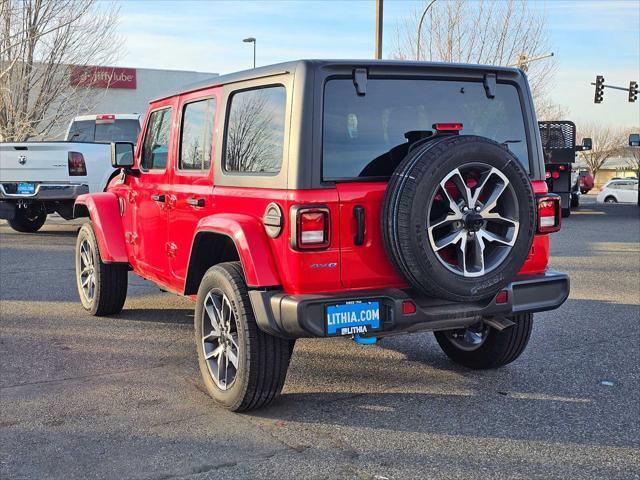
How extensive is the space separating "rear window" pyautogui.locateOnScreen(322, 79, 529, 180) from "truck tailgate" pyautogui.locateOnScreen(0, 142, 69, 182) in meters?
8.21

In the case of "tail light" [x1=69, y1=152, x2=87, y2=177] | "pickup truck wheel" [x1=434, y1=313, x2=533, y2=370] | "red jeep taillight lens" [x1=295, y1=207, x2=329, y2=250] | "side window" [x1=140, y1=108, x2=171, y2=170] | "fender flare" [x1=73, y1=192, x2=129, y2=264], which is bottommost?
"pickup truck wheel" [x1=434, y1=313, x2=533, y2=370]

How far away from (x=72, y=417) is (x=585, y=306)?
5.02 meters

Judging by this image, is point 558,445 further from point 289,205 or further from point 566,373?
point 289,205

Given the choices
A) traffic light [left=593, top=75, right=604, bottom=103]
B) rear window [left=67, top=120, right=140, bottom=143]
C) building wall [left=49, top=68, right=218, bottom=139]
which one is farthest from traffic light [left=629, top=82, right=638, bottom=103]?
rear window [left=67, top=120, right=140, bottom=143]

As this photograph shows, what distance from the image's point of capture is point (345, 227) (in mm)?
3945

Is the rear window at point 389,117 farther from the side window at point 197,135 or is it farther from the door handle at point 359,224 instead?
the side window at point 197,135

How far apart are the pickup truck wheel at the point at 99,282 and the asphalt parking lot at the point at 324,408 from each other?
5.7 inches

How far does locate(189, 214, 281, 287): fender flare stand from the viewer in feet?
13.0

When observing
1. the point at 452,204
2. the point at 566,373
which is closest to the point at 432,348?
the point at 566,373

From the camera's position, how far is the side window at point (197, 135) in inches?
188

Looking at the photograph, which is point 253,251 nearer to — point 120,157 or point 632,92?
point 120,157

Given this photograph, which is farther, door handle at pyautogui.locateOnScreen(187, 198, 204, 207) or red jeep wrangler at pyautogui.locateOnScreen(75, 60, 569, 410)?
door handle at pyautogui.locateOnScreen(187, 198, 204, 207)

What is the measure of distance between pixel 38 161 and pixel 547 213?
8.79m

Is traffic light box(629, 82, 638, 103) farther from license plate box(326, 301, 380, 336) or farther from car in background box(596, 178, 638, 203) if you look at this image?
license plate box(326, 301, 380, 336)
